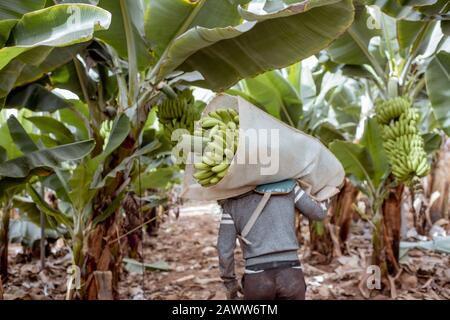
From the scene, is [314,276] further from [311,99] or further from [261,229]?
[261,229]

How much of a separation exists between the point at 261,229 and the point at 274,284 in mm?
174

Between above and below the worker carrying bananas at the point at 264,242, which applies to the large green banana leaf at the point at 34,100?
above

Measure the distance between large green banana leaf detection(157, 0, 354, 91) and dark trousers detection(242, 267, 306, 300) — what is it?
0.67 metres

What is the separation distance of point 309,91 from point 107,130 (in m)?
1.36

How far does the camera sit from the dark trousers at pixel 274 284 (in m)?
1.26

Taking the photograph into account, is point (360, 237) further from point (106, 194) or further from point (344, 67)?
point (106, 194)

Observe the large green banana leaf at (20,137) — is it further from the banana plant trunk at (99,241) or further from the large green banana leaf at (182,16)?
the large green banana leaf at (182,16)

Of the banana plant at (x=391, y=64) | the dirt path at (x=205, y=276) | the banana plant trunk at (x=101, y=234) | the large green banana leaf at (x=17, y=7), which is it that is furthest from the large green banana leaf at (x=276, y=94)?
the dirt path at (x=205, y=276)

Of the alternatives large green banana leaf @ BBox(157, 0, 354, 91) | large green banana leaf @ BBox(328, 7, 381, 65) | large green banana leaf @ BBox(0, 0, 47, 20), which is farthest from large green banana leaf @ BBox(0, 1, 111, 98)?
large green banana leaf @ BBox(328, 7, 381, 65)

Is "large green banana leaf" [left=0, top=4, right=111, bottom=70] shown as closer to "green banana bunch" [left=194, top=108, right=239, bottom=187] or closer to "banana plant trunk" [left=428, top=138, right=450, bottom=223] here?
"green banana bunch" [left=194, top=108, right=239, bottom=187]

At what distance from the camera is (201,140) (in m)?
1.10

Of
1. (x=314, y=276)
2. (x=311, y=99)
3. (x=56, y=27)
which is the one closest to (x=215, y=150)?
(x=56, y=27)

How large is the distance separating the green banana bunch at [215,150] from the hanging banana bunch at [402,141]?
2.97 feet

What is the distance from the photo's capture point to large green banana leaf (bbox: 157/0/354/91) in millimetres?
1157
